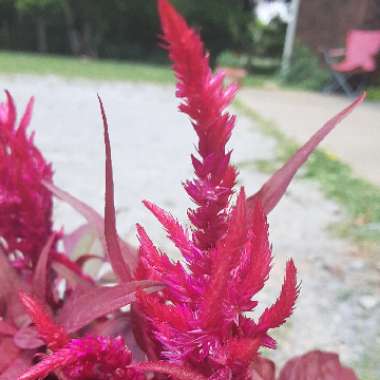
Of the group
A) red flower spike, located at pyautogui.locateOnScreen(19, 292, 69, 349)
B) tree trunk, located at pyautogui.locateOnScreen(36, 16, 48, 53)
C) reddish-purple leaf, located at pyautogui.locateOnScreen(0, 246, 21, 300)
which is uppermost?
red flower spike, located at pyautogui.locateOnScreen(19, 292, 69, 349)

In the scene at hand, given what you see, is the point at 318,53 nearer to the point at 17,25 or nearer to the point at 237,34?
the point at 237,34

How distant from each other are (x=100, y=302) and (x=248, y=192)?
329 cm

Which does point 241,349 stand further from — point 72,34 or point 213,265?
point 72,34

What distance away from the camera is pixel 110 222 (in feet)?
1.53

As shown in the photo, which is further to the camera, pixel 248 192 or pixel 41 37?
pixel 41 37

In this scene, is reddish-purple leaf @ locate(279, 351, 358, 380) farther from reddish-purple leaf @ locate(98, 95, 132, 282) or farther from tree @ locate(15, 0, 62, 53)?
tree @ locate(15, 0, 62, 53)

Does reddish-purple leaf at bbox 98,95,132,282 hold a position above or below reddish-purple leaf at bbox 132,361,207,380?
above

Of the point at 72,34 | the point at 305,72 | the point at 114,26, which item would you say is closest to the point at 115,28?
the point at 114,26

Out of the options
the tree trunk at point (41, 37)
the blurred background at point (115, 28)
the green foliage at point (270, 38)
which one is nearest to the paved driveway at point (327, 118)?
the blurred background at point (115, 28)

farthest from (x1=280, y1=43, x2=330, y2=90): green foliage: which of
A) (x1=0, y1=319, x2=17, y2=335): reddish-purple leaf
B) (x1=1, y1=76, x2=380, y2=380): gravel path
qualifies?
(x1=0, y1=319, x2=17, y2=335): reddish-purple leaf

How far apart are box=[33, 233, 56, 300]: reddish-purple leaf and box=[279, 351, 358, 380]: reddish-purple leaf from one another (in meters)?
0.31

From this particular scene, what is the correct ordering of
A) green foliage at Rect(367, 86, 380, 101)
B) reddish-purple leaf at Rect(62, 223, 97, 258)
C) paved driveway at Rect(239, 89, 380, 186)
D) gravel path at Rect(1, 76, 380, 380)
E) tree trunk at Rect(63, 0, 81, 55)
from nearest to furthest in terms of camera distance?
reddish-purple leaf at Rect(62, 223, 97, 258) → gravel path at Rect(1, 76, 380, 380) → paved driveway at Rect(239, 89, 380, 186) → green foliage at Rect(367, 86, 380, 101) → tree trunk at Rect(63, 0, 81, 55)

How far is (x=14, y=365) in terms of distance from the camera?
537mm

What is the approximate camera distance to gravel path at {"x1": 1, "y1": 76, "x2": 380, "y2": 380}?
2002mm
